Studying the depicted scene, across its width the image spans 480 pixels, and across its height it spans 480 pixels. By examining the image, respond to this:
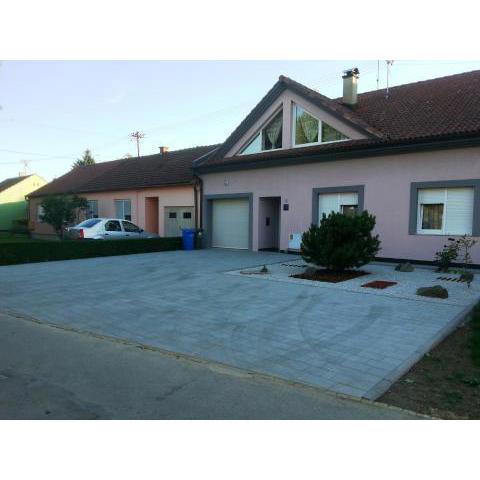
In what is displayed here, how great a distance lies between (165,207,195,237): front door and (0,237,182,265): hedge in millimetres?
2224

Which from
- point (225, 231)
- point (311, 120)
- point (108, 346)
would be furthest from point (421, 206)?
point (108, 346)

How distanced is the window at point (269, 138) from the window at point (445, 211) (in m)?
6.47

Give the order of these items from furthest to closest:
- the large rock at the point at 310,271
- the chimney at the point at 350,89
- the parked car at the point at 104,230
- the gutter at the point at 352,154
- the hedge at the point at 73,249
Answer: the parked car at the point at 104,230 < the chimney at the point at 350,89 < the hedge at the point at 73,249 < the gutter at the point at 352,154 < the large rock at the point at 310,271

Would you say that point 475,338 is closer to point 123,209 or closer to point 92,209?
point 123,209

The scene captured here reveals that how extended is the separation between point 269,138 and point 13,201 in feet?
106

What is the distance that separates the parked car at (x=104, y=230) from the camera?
A: 56.8 ft

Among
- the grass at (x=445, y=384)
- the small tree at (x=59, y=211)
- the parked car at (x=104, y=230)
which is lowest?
the grass at (x=445, y=384)

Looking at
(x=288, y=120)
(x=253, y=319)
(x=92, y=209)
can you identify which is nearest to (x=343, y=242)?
(x=253, y=319)

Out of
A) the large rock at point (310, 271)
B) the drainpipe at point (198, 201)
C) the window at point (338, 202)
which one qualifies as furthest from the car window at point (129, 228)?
the large rock at point (310, 271)

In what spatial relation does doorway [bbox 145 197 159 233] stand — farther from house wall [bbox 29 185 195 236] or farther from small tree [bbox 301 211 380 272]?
small tree [bbox 301 211 380 272]

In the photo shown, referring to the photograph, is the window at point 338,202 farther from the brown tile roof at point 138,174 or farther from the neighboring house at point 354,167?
the brown tile roof at point 138,174

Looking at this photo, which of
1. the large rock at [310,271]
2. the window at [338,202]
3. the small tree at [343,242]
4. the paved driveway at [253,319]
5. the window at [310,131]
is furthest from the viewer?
the window at [310,131]

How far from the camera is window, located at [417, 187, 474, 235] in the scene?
11.7 meters

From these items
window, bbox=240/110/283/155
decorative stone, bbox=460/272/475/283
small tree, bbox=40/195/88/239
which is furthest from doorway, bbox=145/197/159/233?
decorative stone, bbox=460/272/475/283
